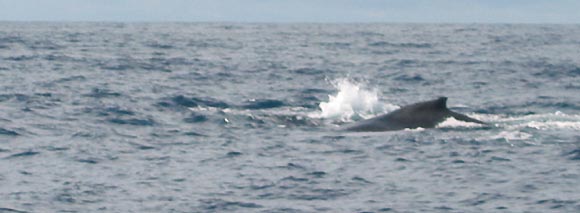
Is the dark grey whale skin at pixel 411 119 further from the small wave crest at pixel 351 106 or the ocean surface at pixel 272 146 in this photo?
the small wave crest at pixel 351 106

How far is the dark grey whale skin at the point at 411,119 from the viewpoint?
933 inches

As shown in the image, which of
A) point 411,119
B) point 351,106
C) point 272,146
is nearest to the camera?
point 272,146

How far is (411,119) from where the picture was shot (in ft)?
78.7

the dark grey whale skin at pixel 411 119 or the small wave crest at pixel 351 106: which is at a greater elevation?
the small wave crest at pixel 351 106

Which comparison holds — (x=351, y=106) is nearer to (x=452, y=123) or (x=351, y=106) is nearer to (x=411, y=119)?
(x=411, y=119)

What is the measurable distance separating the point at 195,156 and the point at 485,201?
601 cm

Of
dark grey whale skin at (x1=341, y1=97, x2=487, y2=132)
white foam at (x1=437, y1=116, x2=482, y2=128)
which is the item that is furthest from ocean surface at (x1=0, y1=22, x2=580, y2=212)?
dark grey whale skin at (x1=341, y1=97, x2=487, y2=132)

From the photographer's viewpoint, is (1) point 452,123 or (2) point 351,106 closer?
(1) point 452,123

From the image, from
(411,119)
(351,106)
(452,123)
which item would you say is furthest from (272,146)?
(351,106)

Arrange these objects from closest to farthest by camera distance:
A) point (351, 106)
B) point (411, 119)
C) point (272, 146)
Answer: point (272, 146), point (411, 119), point (351, 106)

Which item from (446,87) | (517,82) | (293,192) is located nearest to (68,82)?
(446,87)

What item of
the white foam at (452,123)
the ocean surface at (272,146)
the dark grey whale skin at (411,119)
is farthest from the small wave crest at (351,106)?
the white foam at (452,123)

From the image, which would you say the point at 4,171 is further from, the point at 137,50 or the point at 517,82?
the point at 137,50

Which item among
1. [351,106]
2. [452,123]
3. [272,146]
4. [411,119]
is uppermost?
[351,106]
